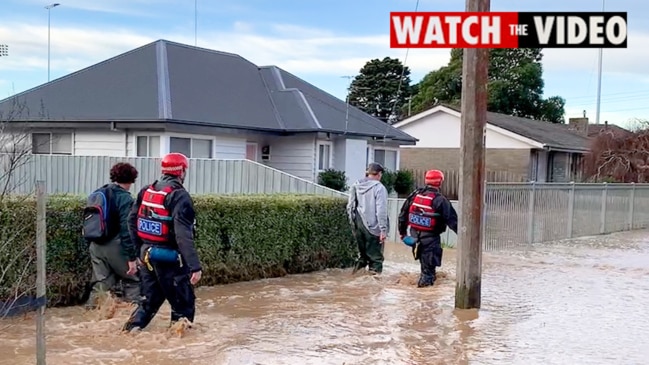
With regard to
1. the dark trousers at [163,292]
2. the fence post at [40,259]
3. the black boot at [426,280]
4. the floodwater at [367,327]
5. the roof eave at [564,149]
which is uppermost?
the roof eave at [564,149]

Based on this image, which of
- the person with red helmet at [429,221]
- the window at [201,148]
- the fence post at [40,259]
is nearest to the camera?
the fence post at [40,259]

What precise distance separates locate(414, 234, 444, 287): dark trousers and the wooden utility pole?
4.62ft

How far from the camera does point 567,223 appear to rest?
63.9 feet

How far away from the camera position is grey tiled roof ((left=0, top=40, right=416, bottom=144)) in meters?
18.8

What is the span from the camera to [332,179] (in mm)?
22281

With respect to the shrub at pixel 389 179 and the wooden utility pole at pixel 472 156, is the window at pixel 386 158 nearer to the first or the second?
the shrub at pixel 389 179

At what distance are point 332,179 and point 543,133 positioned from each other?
62.1ft

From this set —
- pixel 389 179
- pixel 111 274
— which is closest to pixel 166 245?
pixel 111 274

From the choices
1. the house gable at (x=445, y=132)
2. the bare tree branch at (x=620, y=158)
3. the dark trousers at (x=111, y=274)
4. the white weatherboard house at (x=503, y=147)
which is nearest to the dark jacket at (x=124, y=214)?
the dark trousers at (x=111, y=274)

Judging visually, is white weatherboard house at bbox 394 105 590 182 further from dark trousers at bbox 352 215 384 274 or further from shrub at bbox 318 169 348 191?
dark trousers at bbox 352 215 384 274

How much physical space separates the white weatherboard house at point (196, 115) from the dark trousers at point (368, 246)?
26.1ft

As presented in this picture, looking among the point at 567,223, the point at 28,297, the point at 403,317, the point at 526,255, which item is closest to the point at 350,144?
the point at 567,223

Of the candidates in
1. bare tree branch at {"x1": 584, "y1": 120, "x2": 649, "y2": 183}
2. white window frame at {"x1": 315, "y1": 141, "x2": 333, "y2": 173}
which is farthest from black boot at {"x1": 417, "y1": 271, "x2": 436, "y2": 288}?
bare tree branch at {"x1": 584, "y1": 120, "x2": 649, "y2": 183}

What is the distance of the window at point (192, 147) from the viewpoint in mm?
18620
